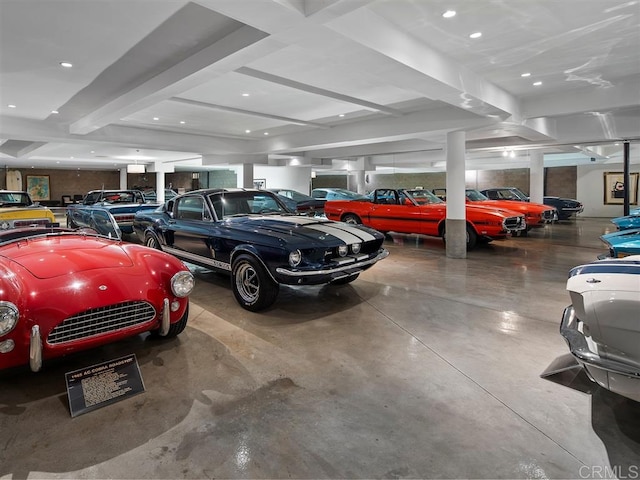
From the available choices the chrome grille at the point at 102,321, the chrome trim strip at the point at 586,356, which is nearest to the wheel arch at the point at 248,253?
the chrome grille at the point at 102,321

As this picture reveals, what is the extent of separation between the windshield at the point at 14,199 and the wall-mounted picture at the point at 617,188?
23.8 metres

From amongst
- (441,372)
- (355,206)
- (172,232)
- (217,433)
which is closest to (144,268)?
(217,433)

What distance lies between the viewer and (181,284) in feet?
10.7

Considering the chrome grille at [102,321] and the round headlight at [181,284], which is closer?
the chrome grille at [102,321]

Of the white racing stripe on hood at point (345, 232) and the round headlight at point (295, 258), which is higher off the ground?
the white racing stripe on hood at point (345, 232)

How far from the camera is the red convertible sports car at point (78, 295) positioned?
2.51m

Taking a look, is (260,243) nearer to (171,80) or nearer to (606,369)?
(171,80)

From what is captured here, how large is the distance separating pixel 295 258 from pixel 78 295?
206cm

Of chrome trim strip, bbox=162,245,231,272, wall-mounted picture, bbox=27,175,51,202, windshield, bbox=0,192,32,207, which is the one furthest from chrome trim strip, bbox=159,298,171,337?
wall-mounted picture, bbox=27,175,51,202

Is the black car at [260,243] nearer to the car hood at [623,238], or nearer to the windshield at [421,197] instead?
the car hood at [623,238]

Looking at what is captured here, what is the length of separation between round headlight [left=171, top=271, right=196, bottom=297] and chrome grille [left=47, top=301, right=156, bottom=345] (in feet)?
0.80

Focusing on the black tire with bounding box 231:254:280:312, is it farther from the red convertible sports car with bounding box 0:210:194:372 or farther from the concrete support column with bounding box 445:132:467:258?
the concrete support column with bounding box 445:132:467:258

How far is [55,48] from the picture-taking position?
16.0ft

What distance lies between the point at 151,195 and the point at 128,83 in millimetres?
12468
